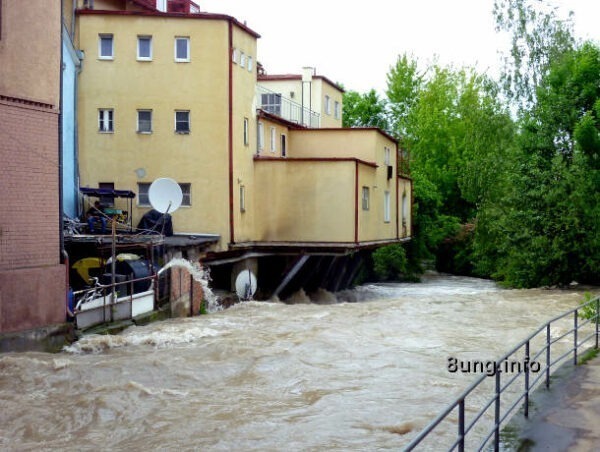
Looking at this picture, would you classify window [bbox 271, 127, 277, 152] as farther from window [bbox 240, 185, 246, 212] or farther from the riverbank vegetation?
the riverbank vegetation

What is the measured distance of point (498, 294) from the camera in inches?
1356

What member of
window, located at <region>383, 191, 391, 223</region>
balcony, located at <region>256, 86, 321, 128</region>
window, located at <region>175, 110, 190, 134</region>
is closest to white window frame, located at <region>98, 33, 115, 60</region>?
window, located at <region>175, 110, 190, 134</region>

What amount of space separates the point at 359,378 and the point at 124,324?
720 cm

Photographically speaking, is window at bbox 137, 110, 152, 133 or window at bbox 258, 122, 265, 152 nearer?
window at bbox 137, 110, 152, 133

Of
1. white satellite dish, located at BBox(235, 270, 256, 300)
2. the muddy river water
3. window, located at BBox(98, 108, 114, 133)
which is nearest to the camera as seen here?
the muddy river water

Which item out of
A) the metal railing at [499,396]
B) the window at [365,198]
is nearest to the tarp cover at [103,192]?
the window at [365,198]

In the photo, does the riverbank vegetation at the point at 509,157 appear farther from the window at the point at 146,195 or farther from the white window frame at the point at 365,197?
the window at the point at 146,195

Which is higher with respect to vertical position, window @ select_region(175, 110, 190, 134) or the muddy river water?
window @ select_region(175, 110, 190, 134)

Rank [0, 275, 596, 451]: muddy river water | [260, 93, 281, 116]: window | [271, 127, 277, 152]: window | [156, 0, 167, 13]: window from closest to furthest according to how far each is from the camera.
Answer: [0, 275, 596, 451]: muddy river water, [271, 127, 277, 152]: window, [156, 0, 167, 13]: window, [260, 93, 281, 116]: window

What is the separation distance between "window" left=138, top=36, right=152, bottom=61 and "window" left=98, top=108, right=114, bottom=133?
7.17 ft

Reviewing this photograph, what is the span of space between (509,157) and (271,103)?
1141cm

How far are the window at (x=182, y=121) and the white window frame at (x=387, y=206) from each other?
35.6 feet

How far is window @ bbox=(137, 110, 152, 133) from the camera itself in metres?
29.3

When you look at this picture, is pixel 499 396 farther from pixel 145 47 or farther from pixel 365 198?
pixel 365 198
